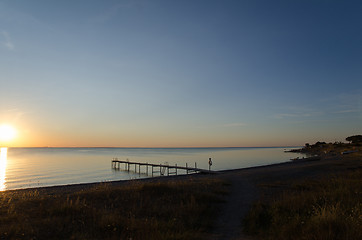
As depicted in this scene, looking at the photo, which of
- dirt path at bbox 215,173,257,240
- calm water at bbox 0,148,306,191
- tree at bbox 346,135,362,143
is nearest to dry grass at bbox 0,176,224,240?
dirt path at bbox 215,173,257,240

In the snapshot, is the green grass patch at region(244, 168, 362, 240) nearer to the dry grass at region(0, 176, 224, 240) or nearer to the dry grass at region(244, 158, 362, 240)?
the dry grass at region(244, 158, 362, 240)

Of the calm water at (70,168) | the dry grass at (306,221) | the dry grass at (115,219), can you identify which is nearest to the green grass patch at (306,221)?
the dry grass at (306,221)

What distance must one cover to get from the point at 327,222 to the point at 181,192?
8156 millimetres

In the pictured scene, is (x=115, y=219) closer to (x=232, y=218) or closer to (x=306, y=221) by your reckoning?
(x=232, y=218)

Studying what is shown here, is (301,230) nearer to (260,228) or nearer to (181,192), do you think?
(260,228)

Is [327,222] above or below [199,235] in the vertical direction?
above

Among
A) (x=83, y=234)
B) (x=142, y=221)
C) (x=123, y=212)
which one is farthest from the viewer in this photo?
(x=123, y=212)

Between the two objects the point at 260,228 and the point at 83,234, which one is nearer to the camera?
the point at 83,234

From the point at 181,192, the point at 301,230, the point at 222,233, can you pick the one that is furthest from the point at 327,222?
the point at 181,192

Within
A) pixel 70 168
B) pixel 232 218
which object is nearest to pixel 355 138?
pixel 70 168

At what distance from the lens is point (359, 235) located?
5645mm

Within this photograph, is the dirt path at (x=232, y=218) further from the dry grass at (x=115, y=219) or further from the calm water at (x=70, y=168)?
the calm water at (x=70, y=168)

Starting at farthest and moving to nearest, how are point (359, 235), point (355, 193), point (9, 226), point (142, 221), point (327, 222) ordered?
point (355, 193) < point (142, 221) < point (9, 226) < point (327, 222) < point (359, 235)

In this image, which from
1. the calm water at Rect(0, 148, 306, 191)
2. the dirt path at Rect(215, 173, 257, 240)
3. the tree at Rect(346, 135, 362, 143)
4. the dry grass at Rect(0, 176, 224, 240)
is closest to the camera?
the dry grass at Rect(0, 176, 224, 240)
